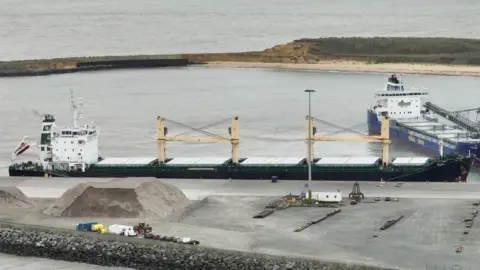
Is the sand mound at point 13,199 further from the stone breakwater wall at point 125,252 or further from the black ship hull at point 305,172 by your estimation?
the black ship hull at point 305,172

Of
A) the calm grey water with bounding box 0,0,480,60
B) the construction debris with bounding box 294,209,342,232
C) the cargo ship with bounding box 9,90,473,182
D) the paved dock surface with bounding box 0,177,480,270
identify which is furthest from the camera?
the calm grey water with bounding box 0,0,480,60

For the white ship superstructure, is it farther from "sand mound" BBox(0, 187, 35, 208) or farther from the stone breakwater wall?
the stone breakwater wall

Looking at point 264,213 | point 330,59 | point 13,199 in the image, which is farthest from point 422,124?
point 330,59

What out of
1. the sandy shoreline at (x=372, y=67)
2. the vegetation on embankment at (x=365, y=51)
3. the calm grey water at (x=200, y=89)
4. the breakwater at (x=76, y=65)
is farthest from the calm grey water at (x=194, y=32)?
the sandy shoreline at (x=372, y=67)

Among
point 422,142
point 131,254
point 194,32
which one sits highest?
point 194,32

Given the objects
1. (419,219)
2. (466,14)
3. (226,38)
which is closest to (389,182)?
(419,219)

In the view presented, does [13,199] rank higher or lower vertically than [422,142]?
lower

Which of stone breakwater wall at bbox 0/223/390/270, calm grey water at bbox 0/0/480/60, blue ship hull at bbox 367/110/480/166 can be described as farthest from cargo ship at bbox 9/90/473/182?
calm grey water at bbox 0/0/480/60

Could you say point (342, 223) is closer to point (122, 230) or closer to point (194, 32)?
A: point (122, 230)
